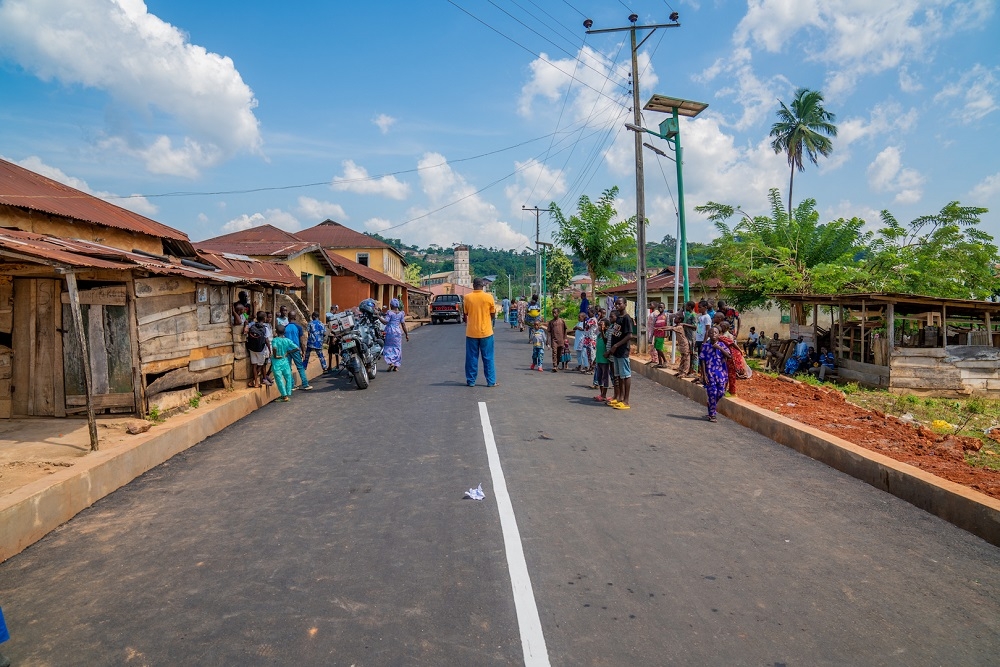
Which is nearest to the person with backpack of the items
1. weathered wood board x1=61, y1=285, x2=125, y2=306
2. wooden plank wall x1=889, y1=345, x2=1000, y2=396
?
weathered wood board x1=61, y1=285, x2=125, y2=306

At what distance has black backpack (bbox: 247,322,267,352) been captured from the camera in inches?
404

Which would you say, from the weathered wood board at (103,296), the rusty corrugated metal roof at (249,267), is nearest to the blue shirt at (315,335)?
the rusty corrugated metal roof at (249,267)

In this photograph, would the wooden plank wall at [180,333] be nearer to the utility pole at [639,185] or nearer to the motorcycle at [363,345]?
the motorcycle at [363,345]

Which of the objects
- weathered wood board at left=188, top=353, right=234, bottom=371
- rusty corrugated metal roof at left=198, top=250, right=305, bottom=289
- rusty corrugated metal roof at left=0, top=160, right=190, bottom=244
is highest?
rusty corrugated metal roof at left=0, top=160, right=190, bottom=244

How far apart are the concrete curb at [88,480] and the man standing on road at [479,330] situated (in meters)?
4.66

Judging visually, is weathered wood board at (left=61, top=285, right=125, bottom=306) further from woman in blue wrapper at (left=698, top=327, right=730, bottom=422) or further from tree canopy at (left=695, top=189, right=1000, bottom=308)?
tree canopy at (left=695, top=189, right=1000, bottom=308)

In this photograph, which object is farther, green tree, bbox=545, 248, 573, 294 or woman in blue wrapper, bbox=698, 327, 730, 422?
green tree, bbox=545, 248, 573, 294

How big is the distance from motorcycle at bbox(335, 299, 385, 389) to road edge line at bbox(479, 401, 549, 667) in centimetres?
625

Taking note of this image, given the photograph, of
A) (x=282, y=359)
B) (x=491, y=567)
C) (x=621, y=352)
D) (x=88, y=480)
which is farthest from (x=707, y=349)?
(x=88, y=480)

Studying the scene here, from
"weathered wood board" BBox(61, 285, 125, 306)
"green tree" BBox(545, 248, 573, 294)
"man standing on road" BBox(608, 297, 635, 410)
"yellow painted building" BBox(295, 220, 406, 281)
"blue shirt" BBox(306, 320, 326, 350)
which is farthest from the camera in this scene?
"green tree" BBox(545, 248, 573, 294)

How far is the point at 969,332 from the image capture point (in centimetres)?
1745

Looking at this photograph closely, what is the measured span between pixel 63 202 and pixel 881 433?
1270 cm

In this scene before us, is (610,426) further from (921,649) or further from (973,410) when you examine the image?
(973,410)

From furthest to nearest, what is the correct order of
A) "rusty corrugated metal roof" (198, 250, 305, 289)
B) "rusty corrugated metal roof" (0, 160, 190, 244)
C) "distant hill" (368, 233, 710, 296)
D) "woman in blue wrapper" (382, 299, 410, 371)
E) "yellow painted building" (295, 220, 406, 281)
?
"distant hill" (368, 233, 710, 296) < "yellow painted building" (295, 220, 406, 281) < "rusty corrugated metal roof" (198, 250, 305, 289) < "woman in blue wrapper" (382, 299, 410, 371) < "rusty corrugated metal roof" (0, 160, 190, 244)
